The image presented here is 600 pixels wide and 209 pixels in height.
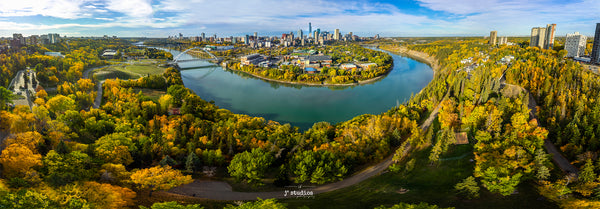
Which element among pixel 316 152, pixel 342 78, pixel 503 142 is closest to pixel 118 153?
pixel 316 152

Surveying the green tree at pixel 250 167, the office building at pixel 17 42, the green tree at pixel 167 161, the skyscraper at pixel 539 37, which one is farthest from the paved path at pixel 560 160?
the skyscraper at pixel 539 37

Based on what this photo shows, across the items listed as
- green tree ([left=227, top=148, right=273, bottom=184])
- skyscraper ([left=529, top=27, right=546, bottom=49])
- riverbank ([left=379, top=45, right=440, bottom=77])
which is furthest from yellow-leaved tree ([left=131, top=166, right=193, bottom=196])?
skyscraper ([left=529, top=27, right=546, bottom=49])

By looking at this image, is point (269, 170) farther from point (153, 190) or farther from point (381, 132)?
point (381, 132)

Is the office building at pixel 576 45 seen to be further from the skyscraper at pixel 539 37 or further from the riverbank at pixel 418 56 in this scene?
the riverbank at pixel 418 56

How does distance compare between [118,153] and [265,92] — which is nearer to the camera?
[118,153]

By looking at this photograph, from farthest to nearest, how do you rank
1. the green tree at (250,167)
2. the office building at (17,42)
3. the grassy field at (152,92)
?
the office building at (17,42) → the grassy field at (152,92) → the green tree at (250,167)
